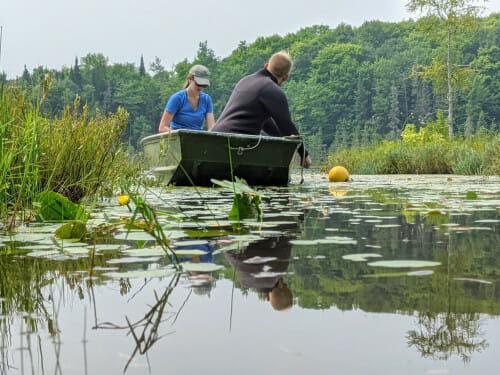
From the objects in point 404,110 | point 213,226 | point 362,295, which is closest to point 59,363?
point 362,295

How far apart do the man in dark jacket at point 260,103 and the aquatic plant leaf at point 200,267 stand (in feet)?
16.4

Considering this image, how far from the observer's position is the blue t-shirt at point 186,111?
7371 mm

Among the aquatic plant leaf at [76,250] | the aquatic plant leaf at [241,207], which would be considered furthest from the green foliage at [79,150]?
the aquatic plant leaf at [76,250]

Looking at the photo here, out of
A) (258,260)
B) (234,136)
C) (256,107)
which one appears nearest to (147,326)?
(258,260)

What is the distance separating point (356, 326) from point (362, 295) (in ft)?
0.86

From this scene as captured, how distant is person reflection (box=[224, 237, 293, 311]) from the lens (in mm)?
1355

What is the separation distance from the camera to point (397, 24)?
88812mm

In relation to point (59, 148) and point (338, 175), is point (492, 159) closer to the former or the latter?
point (338, 175)

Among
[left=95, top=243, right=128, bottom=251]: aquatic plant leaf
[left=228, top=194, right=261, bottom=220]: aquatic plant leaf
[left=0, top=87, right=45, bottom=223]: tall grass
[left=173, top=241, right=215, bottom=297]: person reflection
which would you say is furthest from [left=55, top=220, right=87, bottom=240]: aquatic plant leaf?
[left=228, top=194, right=261, bottom=220]: aquatic plant leaf

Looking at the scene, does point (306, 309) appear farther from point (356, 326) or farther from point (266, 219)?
point (266, 219)

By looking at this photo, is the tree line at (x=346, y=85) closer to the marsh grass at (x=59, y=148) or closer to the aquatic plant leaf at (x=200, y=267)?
the marsh grass at (x=59, y=148)

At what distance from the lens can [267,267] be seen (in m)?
1.71

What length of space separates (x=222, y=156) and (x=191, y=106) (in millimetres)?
1108

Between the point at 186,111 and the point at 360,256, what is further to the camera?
the point at 186,111
